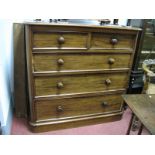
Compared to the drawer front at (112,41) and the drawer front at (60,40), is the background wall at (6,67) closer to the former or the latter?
the drawer front at (60,40)

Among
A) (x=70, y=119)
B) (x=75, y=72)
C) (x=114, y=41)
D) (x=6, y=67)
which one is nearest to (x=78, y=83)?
(x=75, y=72)

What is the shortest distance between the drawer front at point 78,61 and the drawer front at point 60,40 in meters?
0.08

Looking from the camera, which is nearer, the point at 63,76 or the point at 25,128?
the point at 63,76

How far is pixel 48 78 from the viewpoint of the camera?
1441 mm

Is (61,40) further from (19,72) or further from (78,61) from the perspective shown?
(19,72)

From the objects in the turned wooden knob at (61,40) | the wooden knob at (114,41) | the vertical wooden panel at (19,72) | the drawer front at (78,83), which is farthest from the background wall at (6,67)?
the wooden knob at (114,41)

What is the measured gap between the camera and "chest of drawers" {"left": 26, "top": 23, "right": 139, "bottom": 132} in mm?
1326

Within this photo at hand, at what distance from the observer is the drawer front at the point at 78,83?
1457mm

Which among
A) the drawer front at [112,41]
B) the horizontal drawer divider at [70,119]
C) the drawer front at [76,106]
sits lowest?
the horizontal drawer divider at [70,119]

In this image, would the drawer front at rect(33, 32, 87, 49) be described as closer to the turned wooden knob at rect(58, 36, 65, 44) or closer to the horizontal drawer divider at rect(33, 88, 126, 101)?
the turned wooden knob at rect(58, 36, 65, 44)

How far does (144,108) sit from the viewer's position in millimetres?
1014
